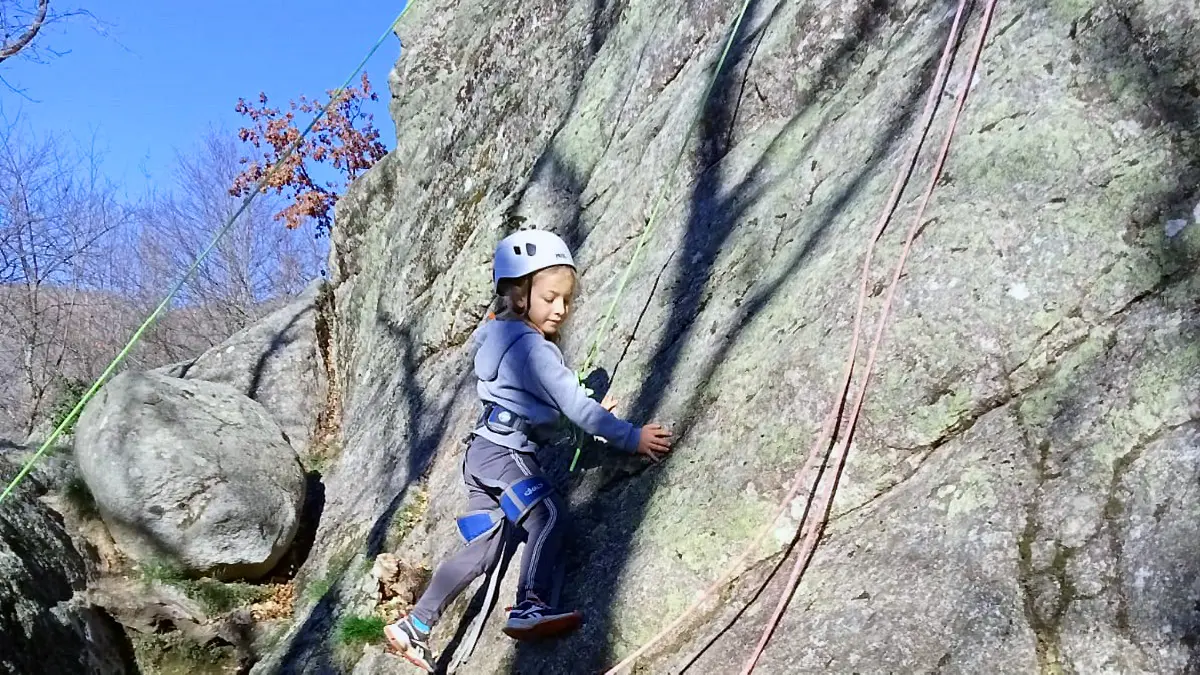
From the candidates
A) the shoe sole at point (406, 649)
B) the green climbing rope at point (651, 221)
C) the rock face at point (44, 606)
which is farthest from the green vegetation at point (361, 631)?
the rock face at point (44, 606)

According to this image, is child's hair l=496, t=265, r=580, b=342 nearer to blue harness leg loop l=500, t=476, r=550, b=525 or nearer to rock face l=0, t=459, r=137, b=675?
blue harness leg loop l=500, t=476, r=550, b=525

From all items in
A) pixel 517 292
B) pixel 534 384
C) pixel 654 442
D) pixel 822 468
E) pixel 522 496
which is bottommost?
pixel 822 468

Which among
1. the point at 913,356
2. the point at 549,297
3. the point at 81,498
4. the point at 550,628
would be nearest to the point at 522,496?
the point at 550,628

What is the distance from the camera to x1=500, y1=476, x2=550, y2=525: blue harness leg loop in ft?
13.5

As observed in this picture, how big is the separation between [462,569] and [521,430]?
69 centimetres

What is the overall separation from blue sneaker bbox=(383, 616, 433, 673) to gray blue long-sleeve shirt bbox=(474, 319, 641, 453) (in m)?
→ 1.14

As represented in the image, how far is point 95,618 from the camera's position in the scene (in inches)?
272

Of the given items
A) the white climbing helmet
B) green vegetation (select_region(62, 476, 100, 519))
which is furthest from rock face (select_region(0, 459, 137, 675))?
the white climbing helmet

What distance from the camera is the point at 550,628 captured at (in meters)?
3.82

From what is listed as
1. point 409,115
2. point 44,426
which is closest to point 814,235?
point 409,115

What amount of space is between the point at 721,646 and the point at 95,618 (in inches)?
220

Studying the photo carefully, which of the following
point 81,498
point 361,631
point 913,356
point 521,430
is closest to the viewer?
point 913,356

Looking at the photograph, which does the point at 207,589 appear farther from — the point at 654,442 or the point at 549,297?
the point at 654,442

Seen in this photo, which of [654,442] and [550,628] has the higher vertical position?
[654,442]
